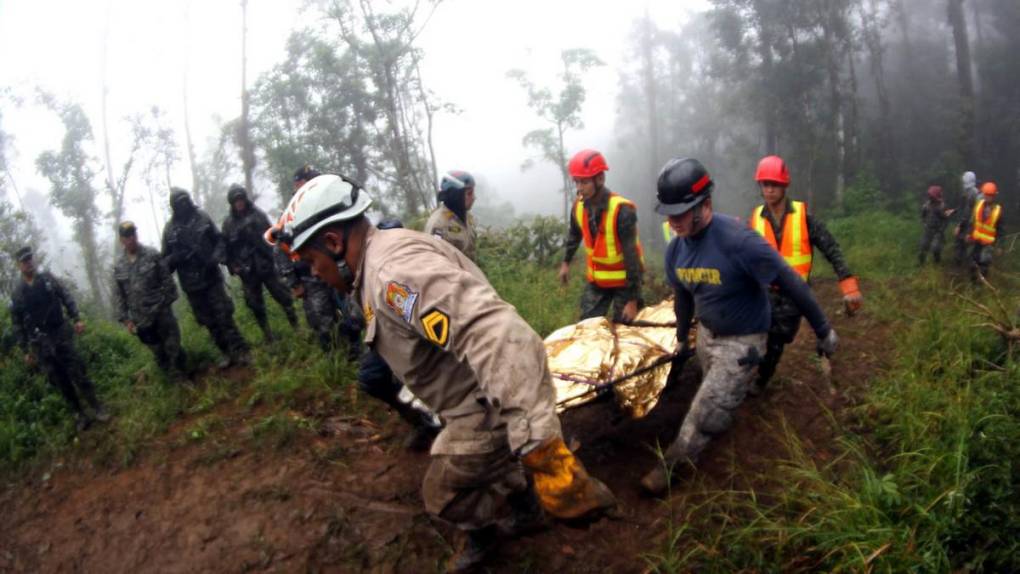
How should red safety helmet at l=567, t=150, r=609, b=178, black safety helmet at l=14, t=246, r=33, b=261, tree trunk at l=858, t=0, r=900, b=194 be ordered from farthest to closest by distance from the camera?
tree trunk at l=858, t=0, r=900, b=194
black safety helmet at l=14, t=246, r=33, b=261
red safety helmet at l=567, t=150, r=609, b=178

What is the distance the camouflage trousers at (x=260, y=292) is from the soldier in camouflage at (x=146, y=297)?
0.69 meters

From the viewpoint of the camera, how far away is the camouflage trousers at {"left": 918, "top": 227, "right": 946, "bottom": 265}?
10.1m

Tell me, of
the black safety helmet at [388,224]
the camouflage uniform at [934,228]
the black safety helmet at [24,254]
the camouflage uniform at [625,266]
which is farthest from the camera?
the camouflage uniform at [934,228]

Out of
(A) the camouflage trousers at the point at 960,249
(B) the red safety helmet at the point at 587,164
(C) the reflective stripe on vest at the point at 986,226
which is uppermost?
(B) the red safety helmet at the point at 587,164

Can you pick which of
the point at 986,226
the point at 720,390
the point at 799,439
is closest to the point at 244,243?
the point at 720,390

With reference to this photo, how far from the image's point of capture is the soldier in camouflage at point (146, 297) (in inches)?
215

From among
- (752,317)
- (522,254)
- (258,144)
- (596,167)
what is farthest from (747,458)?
(258,144)

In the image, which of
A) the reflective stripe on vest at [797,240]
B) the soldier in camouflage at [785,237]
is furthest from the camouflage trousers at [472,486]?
the reflective stripe on vest at [797,240]

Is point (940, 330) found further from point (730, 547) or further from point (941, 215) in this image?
point (941, 215)

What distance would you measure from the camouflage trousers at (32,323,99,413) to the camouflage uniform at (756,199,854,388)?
5.71 meters

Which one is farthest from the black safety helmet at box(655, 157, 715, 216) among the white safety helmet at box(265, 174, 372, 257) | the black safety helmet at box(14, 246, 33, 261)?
the black safety helmet at box(14, 246, 33, 261)

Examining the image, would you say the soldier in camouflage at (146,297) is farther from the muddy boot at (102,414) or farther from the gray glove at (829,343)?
the gray glove at (829,343)

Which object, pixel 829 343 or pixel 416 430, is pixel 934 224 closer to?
pixel 829 343

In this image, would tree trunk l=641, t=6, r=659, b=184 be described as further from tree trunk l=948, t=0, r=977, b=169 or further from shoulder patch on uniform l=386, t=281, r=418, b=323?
shoulder patch on uniform l=386, t=281, r=418, b=323
